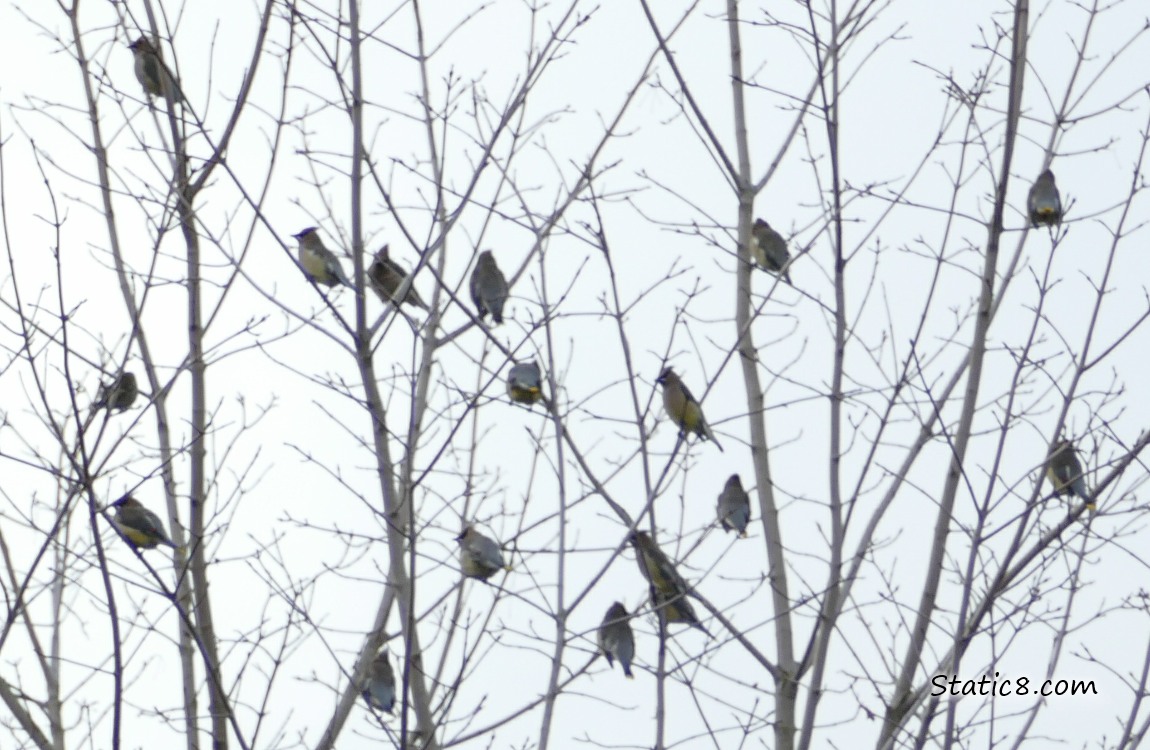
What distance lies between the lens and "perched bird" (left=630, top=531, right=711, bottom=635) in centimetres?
488

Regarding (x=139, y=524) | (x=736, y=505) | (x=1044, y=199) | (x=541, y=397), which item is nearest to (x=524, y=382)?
(x=736, y=505)

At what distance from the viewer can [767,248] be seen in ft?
21.5

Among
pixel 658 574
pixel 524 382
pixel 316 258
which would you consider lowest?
pixel 658 574

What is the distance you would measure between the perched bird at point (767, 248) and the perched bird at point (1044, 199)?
91cm

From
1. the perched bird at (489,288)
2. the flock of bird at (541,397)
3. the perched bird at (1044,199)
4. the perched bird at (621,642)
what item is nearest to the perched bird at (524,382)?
the flock of bird at (541,397)

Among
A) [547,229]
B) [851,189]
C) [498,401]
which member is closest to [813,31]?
[851,189]

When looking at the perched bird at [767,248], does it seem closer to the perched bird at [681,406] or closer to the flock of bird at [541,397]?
the flock of bird at [541,397]

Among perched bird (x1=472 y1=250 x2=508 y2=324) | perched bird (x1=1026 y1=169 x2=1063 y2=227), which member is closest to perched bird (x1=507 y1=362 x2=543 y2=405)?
perched bird (x1=472 y1=250 x2=508 y2=324)

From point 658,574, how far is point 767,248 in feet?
6.07

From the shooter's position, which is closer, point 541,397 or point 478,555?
point 541,397

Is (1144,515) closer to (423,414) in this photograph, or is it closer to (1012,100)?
(1012,100)

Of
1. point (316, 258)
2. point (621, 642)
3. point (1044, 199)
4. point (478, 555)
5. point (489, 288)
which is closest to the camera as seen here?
point (478, 555)

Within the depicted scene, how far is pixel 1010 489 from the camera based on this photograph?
14.0ft

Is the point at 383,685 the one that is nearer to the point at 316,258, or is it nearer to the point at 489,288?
the point at 489,288
